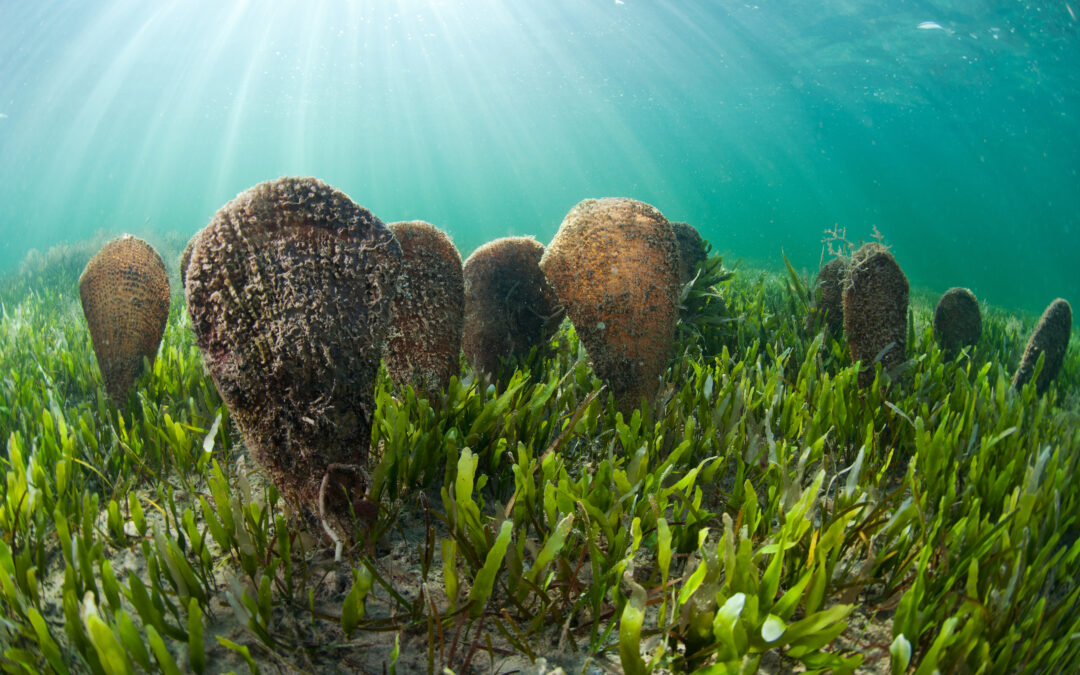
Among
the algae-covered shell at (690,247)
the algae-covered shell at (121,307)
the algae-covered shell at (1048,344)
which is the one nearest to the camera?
the algae-covered shell at (121,307)

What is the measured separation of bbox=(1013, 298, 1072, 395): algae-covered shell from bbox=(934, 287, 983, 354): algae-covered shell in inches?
20.3

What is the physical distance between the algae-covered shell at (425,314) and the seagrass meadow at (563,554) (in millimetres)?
174

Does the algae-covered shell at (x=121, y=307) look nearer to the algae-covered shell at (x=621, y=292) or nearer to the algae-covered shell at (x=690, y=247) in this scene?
the algae-covered shell at (x=621, y=292)

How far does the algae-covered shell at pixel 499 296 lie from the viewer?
3.02m

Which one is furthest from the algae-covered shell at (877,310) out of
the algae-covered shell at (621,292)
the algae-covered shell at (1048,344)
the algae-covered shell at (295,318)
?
the algae-covered shell at (295,318)

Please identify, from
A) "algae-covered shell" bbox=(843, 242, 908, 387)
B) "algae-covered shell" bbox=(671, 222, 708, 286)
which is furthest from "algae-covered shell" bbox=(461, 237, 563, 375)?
"algae-covered shell" bbox=(843, 242, 908, 387)

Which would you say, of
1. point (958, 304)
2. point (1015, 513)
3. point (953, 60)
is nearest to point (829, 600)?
point (1015, 513)

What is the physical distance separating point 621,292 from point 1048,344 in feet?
9.97

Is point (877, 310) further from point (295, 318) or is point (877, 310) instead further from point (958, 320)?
point (295, 318)

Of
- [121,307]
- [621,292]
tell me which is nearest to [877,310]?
[621,292]

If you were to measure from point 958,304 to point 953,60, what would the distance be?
3435 centimetres

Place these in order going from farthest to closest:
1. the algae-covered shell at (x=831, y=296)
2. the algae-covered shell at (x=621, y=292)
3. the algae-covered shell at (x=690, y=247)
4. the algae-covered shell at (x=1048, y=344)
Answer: the algae-covered shell at (x=690, y=247)
the algae-covered shell at (x=831, y=296)
the algae-covered shell at (x=1048, y=344)
the algae-covered shell at (x=621, y=292)

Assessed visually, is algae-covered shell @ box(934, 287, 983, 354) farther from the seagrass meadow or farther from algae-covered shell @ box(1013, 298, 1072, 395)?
the seagrass meadow

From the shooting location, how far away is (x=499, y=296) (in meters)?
3.04
